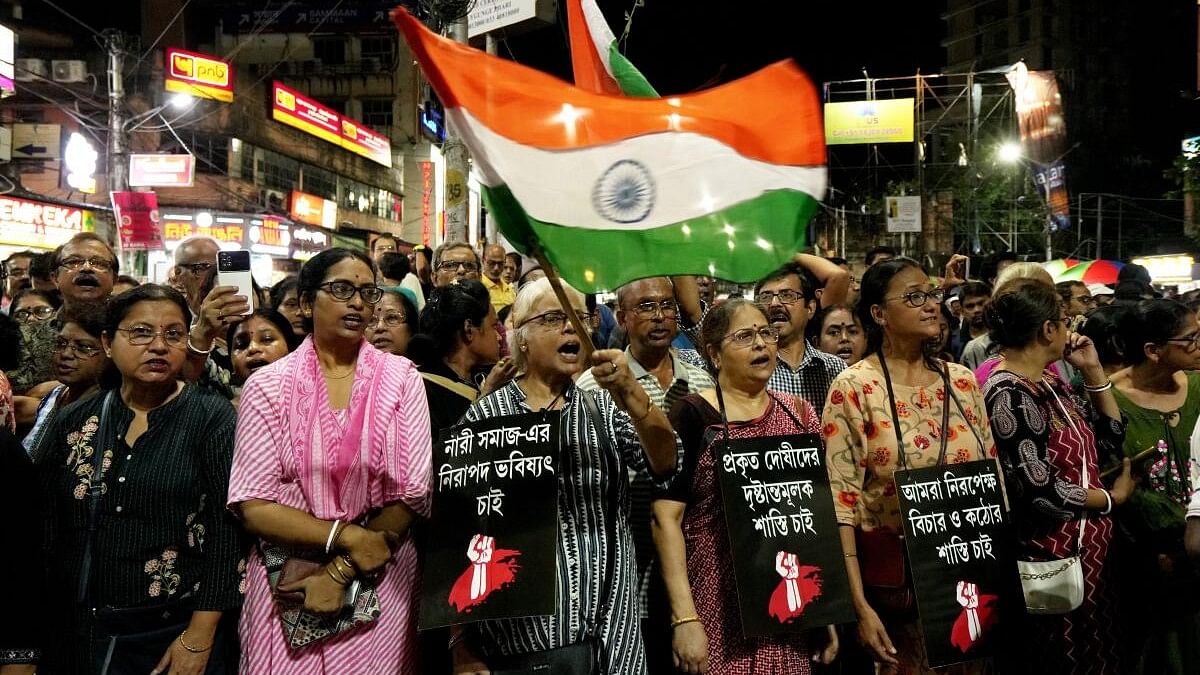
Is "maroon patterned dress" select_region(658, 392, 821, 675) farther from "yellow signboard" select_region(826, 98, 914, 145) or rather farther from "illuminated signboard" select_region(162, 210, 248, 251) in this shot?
"yellow signboard" select_region(826, 98, 914, 145)

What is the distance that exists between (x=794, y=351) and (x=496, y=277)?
435cm

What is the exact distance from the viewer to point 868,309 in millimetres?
4125

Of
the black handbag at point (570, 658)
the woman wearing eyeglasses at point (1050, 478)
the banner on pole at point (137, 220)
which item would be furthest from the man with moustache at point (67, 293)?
the banner on pole at point (137, 220)

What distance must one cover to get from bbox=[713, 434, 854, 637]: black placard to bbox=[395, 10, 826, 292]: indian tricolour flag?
2.67 ft

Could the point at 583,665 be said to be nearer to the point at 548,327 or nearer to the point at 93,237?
the point at 548,327

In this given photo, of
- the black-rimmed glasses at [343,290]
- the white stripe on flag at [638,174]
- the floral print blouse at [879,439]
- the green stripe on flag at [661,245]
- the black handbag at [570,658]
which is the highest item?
the white stripe on flag at [638,174]

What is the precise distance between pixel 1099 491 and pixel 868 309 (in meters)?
1.23

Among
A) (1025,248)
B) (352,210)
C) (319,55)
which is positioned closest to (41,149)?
(352,210)

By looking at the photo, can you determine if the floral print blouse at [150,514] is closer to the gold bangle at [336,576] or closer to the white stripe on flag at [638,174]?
the gold bangle at [336,576]

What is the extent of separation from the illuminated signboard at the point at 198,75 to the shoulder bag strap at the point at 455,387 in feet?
99.0

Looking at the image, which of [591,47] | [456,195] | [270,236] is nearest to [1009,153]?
[270,236]

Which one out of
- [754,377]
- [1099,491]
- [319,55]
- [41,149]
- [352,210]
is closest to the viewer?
[754,377]

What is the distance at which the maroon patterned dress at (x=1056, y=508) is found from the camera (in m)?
3.94

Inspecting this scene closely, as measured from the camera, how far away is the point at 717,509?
3633mm
